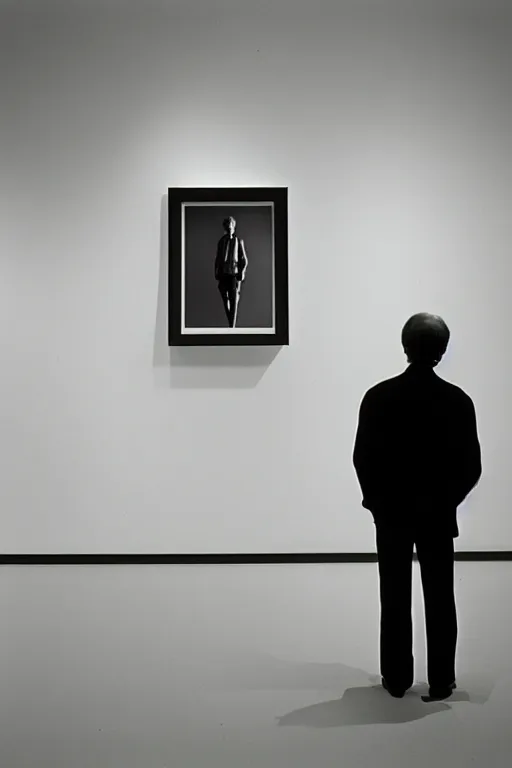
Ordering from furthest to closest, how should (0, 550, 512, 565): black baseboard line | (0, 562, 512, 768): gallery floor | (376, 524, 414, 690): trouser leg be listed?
(0, 550, 512, 565): black baseboard line → (376, 524, 414, 690): trouser leg → (0, 562, 512, 768): gallery floor

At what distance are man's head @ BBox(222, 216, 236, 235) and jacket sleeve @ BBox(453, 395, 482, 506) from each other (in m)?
2.43

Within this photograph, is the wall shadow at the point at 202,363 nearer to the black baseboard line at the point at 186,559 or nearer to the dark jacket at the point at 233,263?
the dark jacket at the point at 233,263

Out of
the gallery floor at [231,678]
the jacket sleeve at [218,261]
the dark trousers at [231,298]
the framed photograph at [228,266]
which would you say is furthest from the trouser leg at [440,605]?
the jacket sleeve at [218,261]

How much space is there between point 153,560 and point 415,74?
10.1ft

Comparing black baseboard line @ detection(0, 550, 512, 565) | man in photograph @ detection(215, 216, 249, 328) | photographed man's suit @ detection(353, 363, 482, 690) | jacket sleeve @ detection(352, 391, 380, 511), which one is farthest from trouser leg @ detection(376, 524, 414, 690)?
man in photograph @ detection(215, 216, 249, 328)

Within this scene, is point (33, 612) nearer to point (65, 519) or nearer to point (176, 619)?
point (176, 619)

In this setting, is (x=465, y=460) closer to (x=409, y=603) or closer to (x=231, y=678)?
(x=409, y=603)

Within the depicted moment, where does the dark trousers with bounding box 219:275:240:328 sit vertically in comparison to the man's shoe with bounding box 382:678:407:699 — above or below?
above

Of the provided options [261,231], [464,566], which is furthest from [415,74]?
[464,566]

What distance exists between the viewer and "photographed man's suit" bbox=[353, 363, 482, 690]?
2393 mm

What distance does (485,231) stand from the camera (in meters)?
4.62

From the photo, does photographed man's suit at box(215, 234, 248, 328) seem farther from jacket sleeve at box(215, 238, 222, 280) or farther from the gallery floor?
the gallery floor

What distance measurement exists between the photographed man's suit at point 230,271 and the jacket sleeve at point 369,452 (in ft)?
6.97

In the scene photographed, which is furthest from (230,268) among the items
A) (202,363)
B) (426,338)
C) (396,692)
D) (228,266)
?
(396,692)
